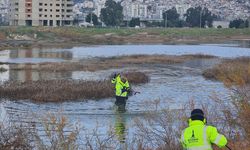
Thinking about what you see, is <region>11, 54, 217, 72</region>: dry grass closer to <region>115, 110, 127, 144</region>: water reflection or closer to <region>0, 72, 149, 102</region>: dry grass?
<region>0, 72, 149, 102</region>: dry grass

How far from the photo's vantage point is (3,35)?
349ft

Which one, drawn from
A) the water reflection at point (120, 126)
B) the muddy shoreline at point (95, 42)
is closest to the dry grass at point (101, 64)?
the water reflection at point (120, 126)

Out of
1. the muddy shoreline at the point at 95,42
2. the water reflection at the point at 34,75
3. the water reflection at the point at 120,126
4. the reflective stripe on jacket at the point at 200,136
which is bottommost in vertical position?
the muddy shoreline at the point at 95,42

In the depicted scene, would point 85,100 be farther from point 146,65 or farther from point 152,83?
point 146,65

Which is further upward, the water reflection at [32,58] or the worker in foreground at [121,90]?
the worker in foreground at [121,90]

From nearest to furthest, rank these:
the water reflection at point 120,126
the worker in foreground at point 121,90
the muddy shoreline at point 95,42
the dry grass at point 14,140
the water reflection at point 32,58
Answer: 1. the dry grass at point 14,140
2. the water reflection at point 120,126
3. the worker in foreground at point 121,90
4. the water reflection at point 32,58
5. the muddy shoreline at point 95,42

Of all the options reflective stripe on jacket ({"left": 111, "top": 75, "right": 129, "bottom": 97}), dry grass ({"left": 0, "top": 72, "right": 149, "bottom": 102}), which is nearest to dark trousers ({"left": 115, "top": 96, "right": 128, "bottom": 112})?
reflective stripe on jacket ({"left": 111, "top": 75, "right": 129, "bottom": 97})

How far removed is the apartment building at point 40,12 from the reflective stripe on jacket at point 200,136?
163933mm

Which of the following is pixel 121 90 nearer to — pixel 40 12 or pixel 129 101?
pixel 129 101

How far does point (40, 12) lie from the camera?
17350cm

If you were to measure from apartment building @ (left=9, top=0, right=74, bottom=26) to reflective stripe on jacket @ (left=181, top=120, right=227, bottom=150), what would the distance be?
163933 mm

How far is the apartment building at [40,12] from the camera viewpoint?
563 feet

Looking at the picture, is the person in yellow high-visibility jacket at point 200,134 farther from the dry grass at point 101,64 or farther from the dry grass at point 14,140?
the dry grass at point 101,64

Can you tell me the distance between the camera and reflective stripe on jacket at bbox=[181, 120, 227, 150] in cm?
975
